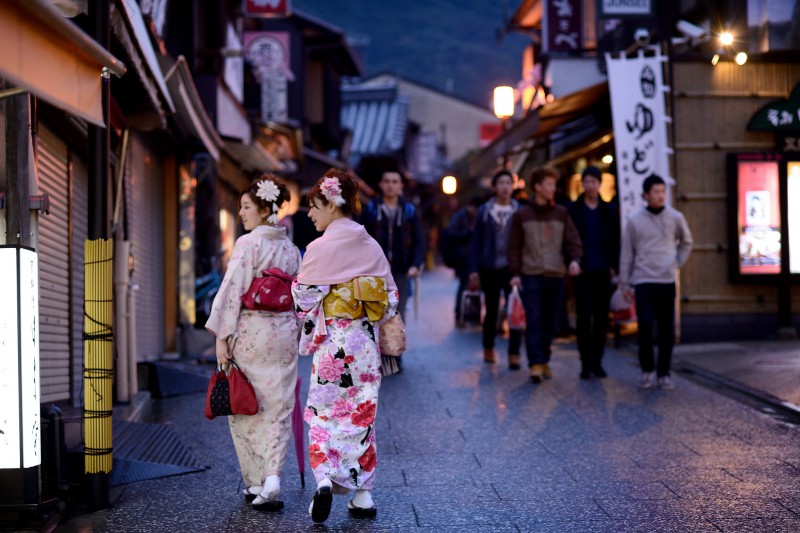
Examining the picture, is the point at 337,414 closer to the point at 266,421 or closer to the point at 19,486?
the point at 266,421

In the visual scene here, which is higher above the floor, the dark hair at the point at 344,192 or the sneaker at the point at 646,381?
the dark hair at the point at 344,192

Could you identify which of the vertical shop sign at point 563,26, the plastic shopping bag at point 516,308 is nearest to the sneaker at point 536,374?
the plastic shopping bag at point 516,308

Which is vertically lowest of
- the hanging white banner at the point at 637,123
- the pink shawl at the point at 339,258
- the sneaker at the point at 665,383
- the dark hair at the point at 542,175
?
the sneaker at the point at 665,383

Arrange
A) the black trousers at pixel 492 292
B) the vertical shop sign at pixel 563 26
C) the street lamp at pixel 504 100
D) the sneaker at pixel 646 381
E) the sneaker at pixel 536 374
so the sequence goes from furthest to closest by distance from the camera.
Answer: the street lamp at pixel 504 100, the vertical shop sign at pixel 563 26, the black trousers at pixel 492 292, the sneaker at pixel 536 374, the sneaker at pixel 646 381

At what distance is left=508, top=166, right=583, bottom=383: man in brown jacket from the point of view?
10.4 metres

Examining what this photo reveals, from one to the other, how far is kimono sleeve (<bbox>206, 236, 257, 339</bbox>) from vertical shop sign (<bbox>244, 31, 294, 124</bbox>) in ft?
58.1

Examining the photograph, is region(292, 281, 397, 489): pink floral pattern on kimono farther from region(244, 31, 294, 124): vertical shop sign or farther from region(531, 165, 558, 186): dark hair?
region(244, 31, 294, 124): vertical shop sign

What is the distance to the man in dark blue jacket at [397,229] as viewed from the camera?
1084 centimetres

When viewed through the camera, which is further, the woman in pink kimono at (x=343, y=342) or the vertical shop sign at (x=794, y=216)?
the vertical shop sign at (x=794, y=216)

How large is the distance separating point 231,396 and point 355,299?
878 millimetres

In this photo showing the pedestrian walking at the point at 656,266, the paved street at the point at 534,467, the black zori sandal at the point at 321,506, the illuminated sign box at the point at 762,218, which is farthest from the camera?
the illuminated sign box at the point at 762,218

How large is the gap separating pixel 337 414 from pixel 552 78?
15.4m

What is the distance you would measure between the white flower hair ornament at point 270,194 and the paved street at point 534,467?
1.61 metres

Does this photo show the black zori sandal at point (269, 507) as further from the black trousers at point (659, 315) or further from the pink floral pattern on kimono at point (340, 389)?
the black trousers at point (659, 315)
